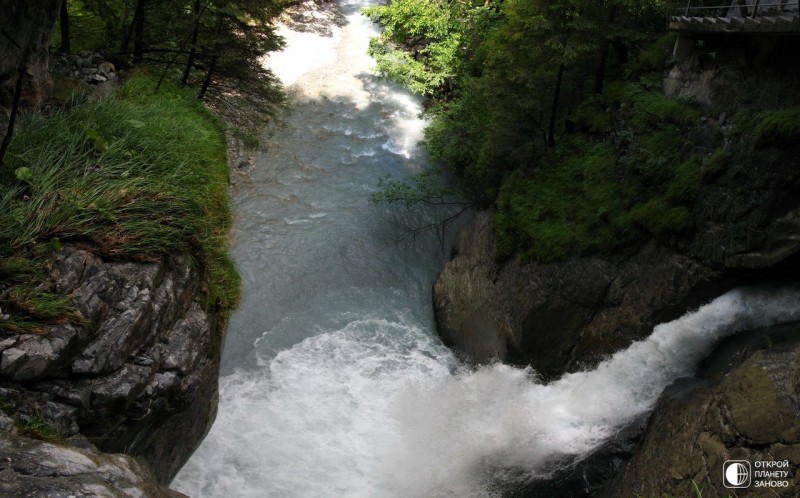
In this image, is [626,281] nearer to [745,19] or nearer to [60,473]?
[745,19]

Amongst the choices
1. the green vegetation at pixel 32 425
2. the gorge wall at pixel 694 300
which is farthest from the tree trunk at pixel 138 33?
the green vegetation at pixel 32 425

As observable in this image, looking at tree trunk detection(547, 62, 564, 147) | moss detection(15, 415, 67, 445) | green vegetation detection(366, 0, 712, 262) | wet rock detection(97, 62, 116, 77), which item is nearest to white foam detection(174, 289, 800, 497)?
green vegetation detection(366, 0, 712, 262)

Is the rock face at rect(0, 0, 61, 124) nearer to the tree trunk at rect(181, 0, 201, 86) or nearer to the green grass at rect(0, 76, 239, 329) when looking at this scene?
the green grass at rect(0, 76, 239, 329)

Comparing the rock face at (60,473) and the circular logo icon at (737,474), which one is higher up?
the rock face at (60,473)

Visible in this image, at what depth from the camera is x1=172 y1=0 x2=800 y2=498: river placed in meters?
8.94

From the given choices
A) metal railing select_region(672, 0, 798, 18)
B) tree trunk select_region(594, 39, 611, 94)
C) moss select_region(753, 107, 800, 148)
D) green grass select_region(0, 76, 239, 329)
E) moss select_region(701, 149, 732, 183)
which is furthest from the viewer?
tree trunk select_region(594, 39, 611, 94)

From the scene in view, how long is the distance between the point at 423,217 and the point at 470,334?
3908 mm

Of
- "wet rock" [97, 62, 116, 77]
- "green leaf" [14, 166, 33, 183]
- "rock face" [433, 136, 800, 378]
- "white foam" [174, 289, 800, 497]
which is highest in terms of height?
"wet rock" [97, 62, 116, 77]

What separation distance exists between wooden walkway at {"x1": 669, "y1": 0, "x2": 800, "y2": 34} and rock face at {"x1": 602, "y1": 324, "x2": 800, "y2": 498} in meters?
4.45

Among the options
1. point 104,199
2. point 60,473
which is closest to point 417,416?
point 104,199

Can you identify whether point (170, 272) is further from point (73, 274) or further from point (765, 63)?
point (765, 63)

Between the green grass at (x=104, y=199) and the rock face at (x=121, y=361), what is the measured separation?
0.22 m

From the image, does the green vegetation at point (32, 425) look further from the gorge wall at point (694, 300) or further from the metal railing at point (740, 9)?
the metal railing at point (740, 9)

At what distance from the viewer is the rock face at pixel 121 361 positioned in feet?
19.4
